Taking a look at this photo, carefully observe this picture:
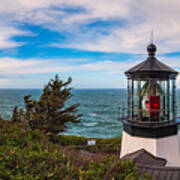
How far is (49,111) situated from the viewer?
15078mm

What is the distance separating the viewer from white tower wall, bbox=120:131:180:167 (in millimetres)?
6512

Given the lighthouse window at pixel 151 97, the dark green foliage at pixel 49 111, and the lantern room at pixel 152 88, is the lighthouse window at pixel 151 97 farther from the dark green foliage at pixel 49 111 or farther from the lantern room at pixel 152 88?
the dark green foliage at pixel 49 111

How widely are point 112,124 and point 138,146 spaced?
33.7 m

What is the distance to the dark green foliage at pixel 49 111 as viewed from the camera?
47.6 ft

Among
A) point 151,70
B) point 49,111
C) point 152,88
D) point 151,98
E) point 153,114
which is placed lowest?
point 49,111

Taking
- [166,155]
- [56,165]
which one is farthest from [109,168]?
[166,155]

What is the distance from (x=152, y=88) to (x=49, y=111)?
32.5ft

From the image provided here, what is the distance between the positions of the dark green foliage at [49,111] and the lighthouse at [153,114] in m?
8.45

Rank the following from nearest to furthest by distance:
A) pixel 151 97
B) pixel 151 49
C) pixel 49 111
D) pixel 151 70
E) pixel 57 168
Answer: pixel 57 168 < pixel 151 70 < pixel 151 97 < pixel 151 49 < pixel 49 111

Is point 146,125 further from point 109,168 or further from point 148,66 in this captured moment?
point 109,168

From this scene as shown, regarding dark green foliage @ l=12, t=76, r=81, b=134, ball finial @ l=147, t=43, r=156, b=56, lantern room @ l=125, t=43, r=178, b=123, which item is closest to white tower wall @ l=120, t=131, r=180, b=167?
lantern room @ l=125, t=43, r=178, b=123

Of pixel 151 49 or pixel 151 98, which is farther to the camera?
pixel 151 49

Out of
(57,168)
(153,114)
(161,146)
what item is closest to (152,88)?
(153,114)

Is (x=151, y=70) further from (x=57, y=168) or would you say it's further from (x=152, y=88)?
(x=57, y=168)
